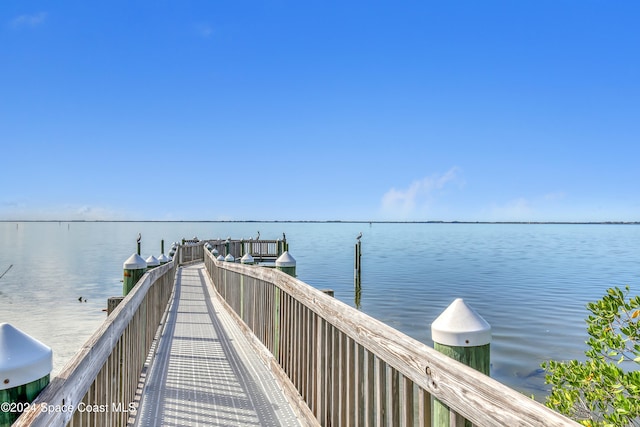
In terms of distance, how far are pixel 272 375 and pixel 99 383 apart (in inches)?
109

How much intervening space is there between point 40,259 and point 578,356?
1773 inches

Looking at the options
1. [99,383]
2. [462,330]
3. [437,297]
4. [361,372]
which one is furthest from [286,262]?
[437,297]

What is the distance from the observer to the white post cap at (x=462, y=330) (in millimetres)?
1807

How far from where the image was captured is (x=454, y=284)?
23.4 metres

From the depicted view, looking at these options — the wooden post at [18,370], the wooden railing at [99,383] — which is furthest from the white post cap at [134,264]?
the wooden post at [18,370]

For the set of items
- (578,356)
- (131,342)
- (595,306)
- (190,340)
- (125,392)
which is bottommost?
(578,356)

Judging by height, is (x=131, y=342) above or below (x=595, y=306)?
below

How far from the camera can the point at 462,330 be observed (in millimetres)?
1805

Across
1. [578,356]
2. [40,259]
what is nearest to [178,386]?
[578,356]

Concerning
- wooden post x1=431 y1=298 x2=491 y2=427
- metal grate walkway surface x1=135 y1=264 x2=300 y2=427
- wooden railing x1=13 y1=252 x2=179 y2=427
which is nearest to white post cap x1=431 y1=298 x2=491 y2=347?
wooden post x1=431 y1=298 x2=491 y2=427

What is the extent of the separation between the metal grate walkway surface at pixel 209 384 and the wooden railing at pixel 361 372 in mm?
241

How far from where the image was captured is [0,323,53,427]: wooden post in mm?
1379

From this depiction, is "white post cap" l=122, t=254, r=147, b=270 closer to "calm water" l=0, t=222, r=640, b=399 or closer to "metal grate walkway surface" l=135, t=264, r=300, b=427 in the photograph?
"metal grate walkway surface" l=135, t=264, r=300, b=427

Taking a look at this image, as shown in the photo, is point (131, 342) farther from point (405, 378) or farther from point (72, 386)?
point (405, 378)
